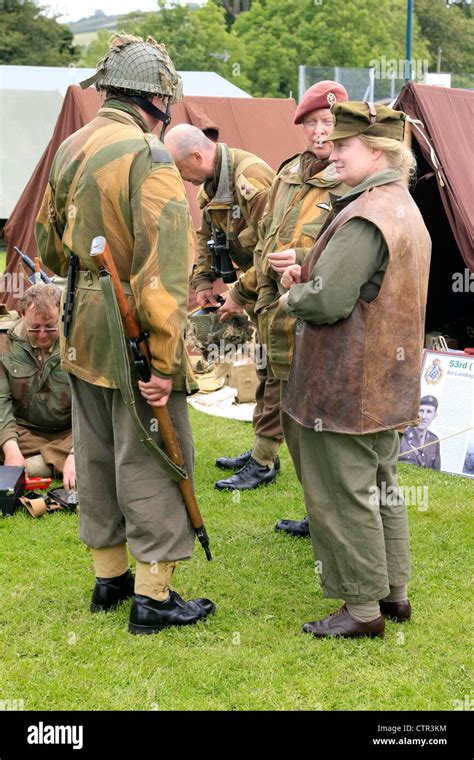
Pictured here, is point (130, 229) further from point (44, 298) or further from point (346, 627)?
point (44, 298)

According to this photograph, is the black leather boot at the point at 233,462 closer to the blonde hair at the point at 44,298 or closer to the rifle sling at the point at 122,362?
the blonde hair at the point at 44,298

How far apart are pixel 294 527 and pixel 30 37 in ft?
156

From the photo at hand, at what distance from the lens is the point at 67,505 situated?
5027mm

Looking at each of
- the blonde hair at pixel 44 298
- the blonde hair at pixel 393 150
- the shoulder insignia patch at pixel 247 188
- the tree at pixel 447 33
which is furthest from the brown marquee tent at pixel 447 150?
the tree at pixel 447 33

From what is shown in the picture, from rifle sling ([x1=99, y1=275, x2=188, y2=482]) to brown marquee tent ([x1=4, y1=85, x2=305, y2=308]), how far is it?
6521mm

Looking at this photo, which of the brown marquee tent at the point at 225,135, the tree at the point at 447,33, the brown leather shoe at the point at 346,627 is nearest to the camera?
the brown leather shoe at the point at 346,627

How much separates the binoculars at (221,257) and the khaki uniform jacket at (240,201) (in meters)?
0.04

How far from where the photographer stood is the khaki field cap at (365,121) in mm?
3203

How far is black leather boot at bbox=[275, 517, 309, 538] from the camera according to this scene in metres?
4.71

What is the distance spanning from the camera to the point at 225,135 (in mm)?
10141

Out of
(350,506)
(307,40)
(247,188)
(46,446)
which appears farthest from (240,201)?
(307,40)

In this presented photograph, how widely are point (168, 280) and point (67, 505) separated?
2.23m

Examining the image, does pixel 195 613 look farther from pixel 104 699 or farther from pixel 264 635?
pixel 104 699
